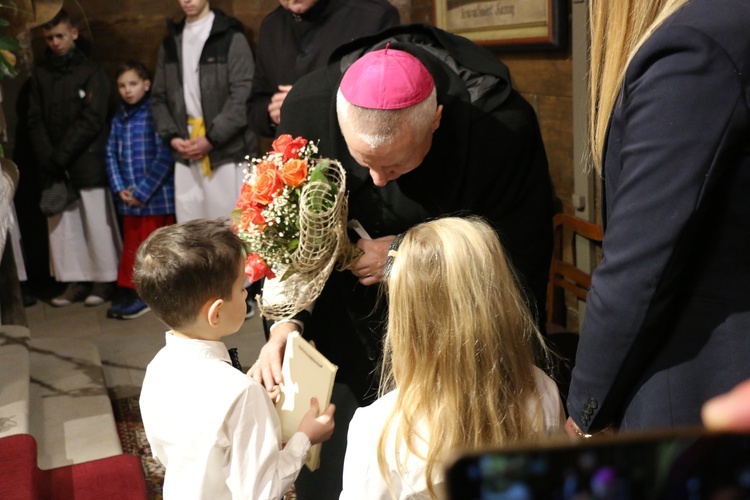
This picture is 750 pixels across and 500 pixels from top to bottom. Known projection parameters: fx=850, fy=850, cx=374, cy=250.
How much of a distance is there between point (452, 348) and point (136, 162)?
5.02 m

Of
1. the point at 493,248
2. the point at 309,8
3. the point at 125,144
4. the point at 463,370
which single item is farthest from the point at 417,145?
the point at 125,144

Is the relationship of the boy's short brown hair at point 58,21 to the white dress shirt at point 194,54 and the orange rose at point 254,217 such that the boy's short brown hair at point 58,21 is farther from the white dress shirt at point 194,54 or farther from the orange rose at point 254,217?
the orange rose at point 254,217

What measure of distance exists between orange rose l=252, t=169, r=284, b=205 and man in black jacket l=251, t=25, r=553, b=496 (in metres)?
0.28

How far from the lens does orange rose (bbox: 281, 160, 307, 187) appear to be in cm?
214

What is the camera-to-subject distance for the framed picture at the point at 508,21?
429 cm

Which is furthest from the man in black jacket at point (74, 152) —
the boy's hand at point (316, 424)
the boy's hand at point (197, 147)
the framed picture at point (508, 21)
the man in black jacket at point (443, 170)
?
the boy's hand at point (316, 424)

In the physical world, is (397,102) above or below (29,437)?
above

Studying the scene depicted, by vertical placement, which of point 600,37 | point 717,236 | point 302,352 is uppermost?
point 600,37

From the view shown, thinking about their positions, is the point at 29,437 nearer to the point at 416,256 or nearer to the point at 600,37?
the point at 416,256

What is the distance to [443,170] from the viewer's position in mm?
2432

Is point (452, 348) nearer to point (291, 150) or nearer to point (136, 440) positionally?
point (291, 150)

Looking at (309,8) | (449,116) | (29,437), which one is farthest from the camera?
(309,8)

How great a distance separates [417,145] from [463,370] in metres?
0.75

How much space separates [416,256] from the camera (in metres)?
1.67
